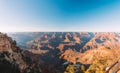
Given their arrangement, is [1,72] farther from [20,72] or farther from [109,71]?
[109,71]

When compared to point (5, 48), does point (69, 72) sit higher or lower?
lower

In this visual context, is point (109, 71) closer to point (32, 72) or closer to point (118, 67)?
point (118, 67)

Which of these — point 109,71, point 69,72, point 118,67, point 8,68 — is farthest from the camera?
point 69,72

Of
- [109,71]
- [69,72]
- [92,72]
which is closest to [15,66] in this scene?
[69,72]

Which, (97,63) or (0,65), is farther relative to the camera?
(97,63)

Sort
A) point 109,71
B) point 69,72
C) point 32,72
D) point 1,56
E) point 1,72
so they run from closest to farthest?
1. point 109,71
2. point 1,72
3. point 1,56
4. point 69,72
5. point 32,72

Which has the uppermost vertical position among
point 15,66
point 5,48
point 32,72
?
point 5,48

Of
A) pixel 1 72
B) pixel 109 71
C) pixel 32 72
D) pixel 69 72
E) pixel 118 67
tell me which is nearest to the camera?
pixel 118 67

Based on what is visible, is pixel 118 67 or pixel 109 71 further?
pixel 109 71

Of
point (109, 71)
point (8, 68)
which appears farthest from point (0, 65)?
point (109, 71)
